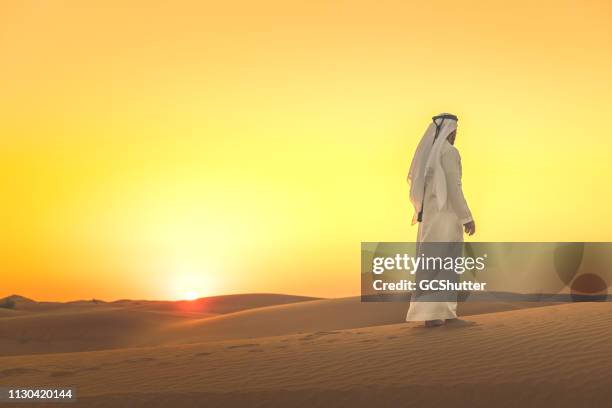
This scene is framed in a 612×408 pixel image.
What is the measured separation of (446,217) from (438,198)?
0.29 m

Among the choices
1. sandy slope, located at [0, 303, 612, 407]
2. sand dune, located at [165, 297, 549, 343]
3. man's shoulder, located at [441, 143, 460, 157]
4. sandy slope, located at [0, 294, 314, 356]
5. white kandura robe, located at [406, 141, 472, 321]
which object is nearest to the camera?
sandy slope, located at [0, 303, 612, 407]

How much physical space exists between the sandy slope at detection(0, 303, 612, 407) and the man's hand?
120 cm

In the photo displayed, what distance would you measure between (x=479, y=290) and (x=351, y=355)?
64.1ft

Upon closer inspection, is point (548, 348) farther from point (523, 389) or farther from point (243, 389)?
point (243, 389)

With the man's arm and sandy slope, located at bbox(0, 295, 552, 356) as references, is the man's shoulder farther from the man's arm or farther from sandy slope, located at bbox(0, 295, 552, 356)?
→ sandy slope, located at bbox(0, 295, 552, 356)

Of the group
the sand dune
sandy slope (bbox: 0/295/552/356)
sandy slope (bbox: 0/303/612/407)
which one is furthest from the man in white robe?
the sand dune

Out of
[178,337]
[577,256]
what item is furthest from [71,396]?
[577,256]

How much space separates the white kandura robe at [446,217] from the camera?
348 inches

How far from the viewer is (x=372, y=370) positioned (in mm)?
7066

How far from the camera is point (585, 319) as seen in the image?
9070 mm

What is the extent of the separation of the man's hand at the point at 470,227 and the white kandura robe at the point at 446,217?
48 millimetres

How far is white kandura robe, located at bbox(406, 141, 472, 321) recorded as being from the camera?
884cm

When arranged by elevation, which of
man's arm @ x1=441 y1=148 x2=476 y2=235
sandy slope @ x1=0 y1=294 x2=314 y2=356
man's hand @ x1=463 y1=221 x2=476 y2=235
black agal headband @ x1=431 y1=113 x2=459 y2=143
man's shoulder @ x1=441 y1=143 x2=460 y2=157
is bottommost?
sandy slope @ x1=0 y1=294 x2=314 y2=356

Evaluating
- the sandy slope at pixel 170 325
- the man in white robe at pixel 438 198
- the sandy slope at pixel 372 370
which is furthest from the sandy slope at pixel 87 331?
the man in white robe at pixel 438 198
